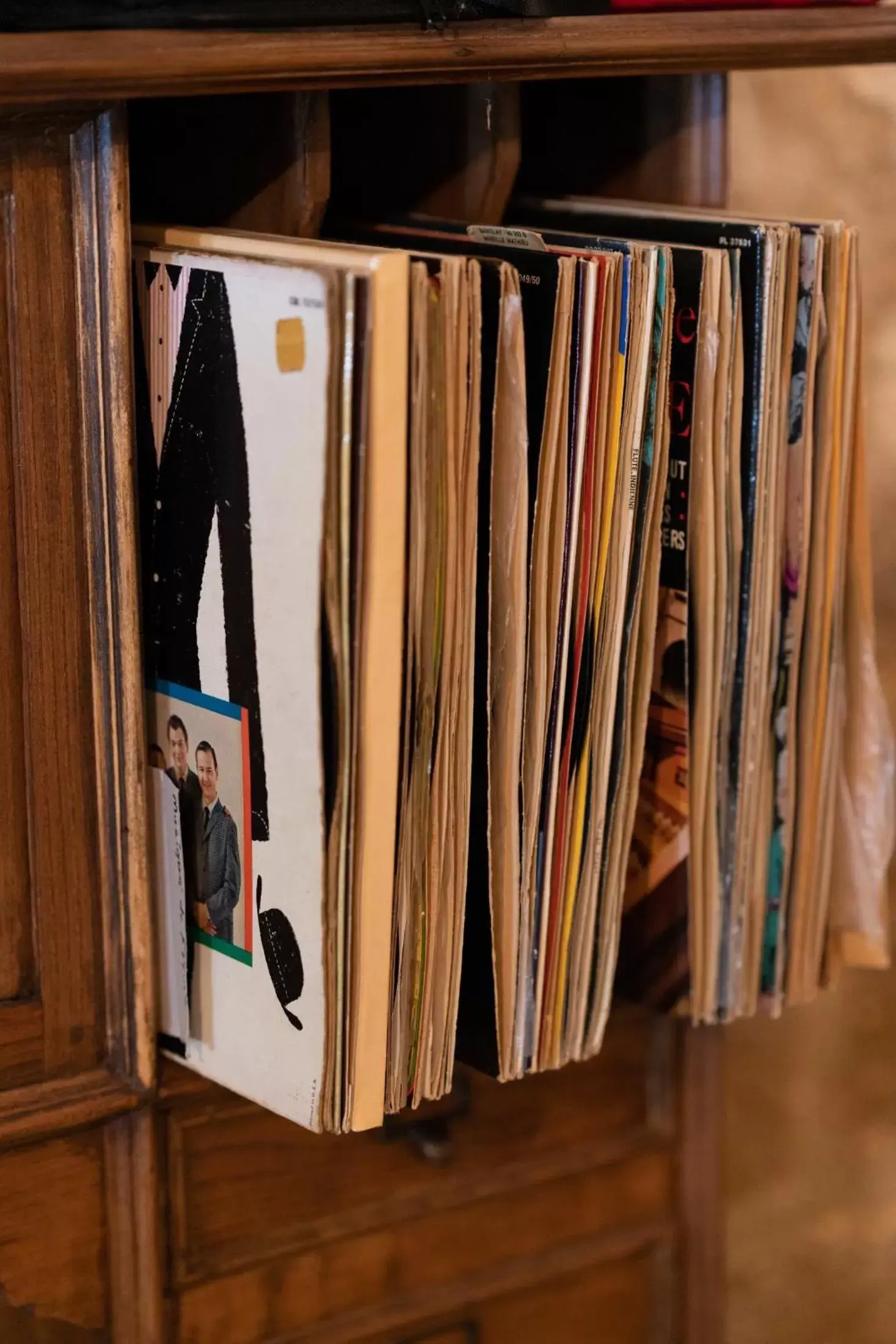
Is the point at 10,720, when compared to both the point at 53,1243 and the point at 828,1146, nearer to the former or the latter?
the point at 53,1243

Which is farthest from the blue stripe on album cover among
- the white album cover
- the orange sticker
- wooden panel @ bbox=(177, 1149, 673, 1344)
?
wooden panel @ bbox=(177, 1149, 673, 1344)

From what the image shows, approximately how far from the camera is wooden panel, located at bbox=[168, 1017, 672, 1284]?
3.37ft

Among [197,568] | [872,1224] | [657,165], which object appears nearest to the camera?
[197,568]

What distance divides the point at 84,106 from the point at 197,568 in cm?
25

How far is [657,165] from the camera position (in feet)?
3.82

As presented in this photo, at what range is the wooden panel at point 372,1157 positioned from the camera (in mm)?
1027

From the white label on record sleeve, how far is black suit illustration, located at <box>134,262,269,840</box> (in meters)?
0.18

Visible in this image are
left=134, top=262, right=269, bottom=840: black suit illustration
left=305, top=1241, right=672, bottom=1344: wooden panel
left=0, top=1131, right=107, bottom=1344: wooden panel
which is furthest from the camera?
left=305, top=1241, right=672, bottom=1344: wooden panel

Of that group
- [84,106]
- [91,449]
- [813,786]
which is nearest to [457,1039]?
[813,786]

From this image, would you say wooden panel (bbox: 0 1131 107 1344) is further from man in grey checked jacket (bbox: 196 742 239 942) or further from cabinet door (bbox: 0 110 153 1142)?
man in grey checked jacket (bbox: 196 742 239 942)

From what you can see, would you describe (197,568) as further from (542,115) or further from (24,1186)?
(542,115)

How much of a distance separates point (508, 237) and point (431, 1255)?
2.34 ft

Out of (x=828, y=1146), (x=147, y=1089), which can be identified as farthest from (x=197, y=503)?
(x=828, y=1146)

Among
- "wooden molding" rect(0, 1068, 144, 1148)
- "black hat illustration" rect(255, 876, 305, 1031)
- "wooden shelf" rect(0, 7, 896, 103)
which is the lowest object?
"wooden molding" rect(0, 1068, 144, 1148)
